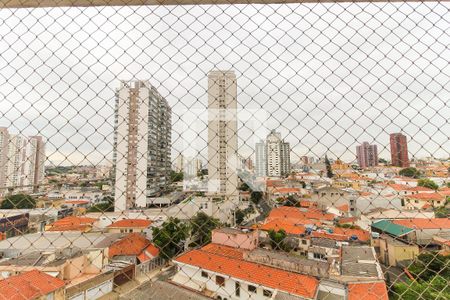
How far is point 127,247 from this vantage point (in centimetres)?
1063

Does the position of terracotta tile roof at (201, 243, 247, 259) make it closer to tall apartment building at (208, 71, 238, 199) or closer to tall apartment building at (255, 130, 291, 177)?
tall apartment building at (255, 130, 291, 177)

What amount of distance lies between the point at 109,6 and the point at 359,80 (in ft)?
3.71

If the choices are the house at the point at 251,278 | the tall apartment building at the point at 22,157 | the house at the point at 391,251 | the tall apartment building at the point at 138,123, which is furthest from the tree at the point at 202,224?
the house at the point at 391,251

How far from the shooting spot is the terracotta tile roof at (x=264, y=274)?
475 cm

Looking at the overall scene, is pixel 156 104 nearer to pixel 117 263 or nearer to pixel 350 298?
pixel 350 298

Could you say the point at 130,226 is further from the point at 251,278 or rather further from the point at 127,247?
the point at 251,278

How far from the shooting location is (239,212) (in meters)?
15.8

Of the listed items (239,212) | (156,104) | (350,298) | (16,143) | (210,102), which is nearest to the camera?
(210,102)

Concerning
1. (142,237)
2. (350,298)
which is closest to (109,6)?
(350,298)

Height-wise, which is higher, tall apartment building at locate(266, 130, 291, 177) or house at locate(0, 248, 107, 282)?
tall apartment building at locate(266, 130, 291, 177)

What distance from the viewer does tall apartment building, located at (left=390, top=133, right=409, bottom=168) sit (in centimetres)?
120

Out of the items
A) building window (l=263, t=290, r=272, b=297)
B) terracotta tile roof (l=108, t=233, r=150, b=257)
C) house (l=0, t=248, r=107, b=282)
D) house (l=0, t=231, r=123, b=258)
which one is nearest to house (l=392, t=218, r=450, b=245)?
house (l=0, t=231, r=123, b=258)

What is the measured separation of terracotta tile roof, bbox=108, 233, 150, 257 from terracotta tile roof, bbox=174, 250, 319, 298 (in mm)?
5329

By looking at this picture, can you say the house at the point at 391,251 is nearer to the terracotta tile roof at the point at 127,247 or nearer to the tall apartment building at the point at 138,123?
the tall apartment building at the point at 138,123
